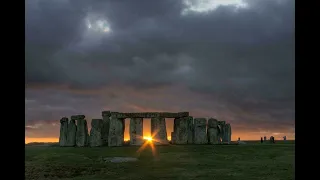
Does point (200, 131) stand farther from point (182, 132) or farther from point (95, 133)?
point (95, 133)

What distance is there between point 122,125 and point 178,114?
4238 millimetres

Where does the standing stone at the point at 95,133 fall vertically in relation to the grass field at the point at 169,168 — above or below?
above

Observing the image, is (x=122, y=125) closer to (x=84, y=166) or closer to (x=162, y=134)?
(x=162, y=134)

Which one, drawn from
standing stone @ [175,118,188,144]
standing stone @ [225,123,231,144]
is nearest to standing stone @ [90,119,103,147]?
standing stone @ [175,118,188,144]

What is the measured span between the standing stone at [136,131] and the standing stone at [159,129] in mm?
970

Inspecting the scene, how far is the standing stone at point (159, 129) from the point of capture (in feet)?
94.2

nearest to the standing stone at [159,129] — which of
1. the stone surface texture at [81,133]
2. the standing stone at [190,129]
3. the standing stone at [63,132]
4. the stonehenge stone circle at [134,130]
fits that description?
the stonehenge stone circle at [134,130]

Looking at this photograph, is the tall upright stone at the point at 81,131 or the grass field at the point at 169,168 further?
the tall upright stone at the point at 81,131

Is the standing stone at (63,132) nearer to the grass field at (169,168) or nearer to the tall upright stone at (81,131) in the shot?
the tall upright stone at (81,131)

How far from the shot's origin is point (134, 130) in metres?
28.6

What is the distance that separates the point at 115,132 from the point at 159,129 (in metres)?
3.25

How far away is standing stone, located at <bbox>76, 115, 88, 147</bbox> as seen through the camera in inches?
1138

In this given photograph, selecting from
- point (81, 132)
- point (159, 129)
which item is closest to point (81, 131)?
point (81, 132)
